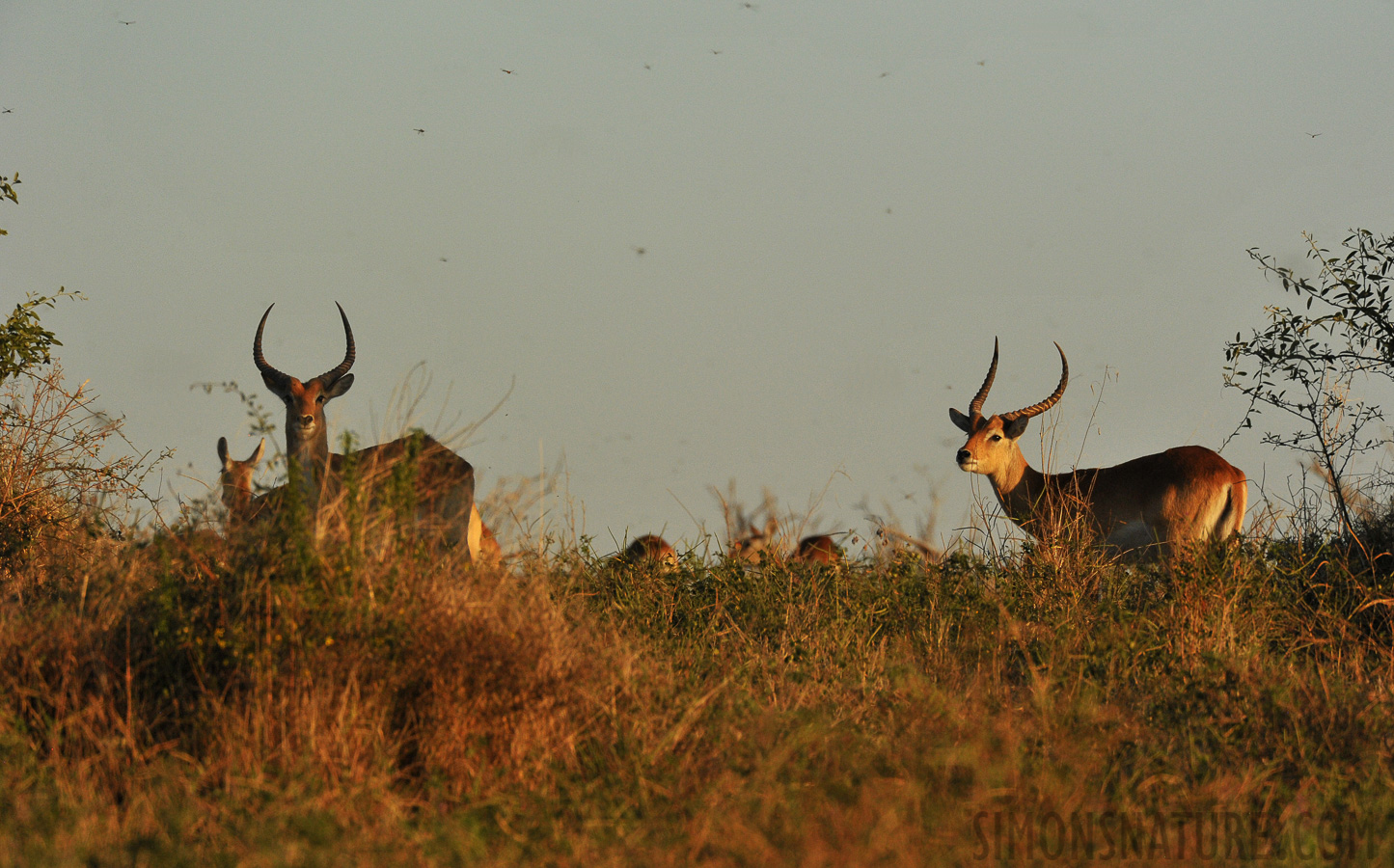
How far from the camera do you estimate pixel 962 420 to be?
468 inches

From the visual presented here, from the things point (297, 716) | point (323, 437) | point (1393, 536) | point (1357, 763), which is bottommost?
point (1357, 763)

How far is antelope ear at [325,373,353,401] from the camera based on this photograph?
1003cm

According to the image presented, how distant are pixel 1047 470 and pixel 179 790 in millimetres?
Result: 7200

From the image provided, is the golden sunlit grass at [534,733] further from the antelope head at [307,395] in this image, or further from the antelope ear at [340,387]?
the antelope ear at [340,387]

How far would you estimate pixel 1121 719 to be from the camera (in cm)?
491

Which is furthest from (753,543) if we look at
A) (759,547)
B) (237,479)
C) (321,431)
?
(237,479)

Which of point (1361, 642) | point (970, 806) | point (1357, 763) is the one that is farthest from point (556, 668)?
point (1361, 642)

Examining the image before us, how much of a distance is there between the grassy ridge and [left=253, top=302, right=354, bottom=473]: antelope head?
12.5ft

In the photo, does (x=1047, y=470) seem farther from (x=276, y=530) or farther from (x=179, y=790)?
(x=179, y=790)

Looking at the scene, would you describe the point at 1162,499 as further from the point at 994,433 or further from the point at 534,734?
the point at 534,734

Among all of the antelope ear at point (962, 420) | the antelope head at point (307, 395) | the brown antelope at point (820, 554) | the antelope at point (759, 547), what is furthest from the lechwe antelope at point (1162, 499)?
the antelope head at point (307, 395)

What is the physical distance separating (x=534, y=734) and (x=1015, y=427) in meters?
7.98

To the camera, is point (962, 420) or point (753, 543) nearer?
point (753, 543)

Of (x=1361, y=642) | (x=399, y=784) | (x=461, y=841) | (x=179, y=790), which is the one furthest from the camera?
(x=1361, y=642)
